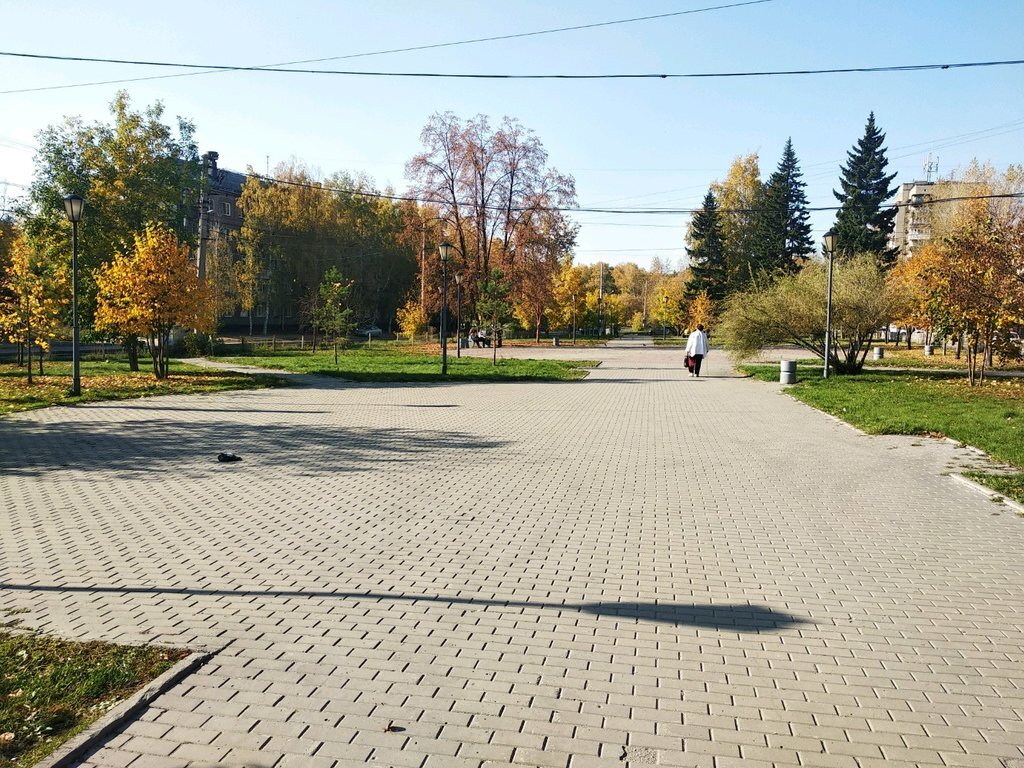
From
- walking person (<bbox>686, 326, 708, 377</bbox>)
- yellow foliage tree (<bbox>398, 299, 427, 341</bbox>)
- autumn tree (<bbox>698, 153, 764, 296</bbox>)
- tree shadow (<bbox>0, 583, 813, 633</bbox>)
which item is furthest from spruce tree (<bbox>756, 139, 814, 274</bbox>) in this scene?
tree shadow (<bbox>0, 583, 813, 633</bbox>)

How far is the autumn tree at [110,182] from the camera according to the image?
102ft

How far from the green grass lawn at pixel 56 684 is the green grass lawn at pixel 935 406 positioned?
8372mm

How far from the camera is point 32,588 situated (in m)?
5.25

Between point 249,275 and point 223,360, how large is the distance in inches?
1077

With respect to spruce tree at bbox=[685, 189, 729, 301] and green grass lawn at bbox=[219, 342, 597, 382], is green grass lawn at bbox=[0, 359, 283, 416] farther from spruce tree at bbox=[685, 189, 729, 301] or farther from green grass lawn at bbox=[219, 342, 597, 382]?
spruce tree at bbox=[685, 189, 729, 301]

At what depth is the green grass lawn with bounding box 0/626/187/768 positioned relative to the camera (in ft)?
10.8

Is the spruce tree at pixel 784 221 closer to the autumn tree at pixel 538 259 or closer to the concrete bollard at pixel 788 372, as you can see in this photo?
the autumn tree at pixel 538 259

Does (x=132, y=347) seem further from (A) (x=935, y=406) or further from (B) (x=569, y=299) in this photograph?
(B) (x=569, y=299)

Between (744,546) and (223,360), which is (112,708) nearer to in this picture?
(744,546)

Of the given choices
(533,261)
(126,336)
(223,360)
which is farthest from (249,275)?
(126,336)

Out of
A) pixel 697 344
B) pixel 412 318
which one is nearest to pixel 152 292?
pixel 697 344

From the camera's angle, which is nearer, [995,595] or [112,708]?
[112,708]

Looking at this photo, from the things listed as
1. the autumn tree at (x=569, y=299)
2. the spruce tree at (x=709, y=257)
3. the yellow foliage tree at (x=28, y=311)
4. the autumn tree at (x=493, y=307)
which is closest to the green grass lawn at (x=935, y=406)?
the autumn tree at (x=493, y=307)

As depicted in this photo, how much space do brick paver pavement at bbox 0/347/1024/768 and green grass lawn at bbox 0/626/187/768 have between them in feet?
0.77
